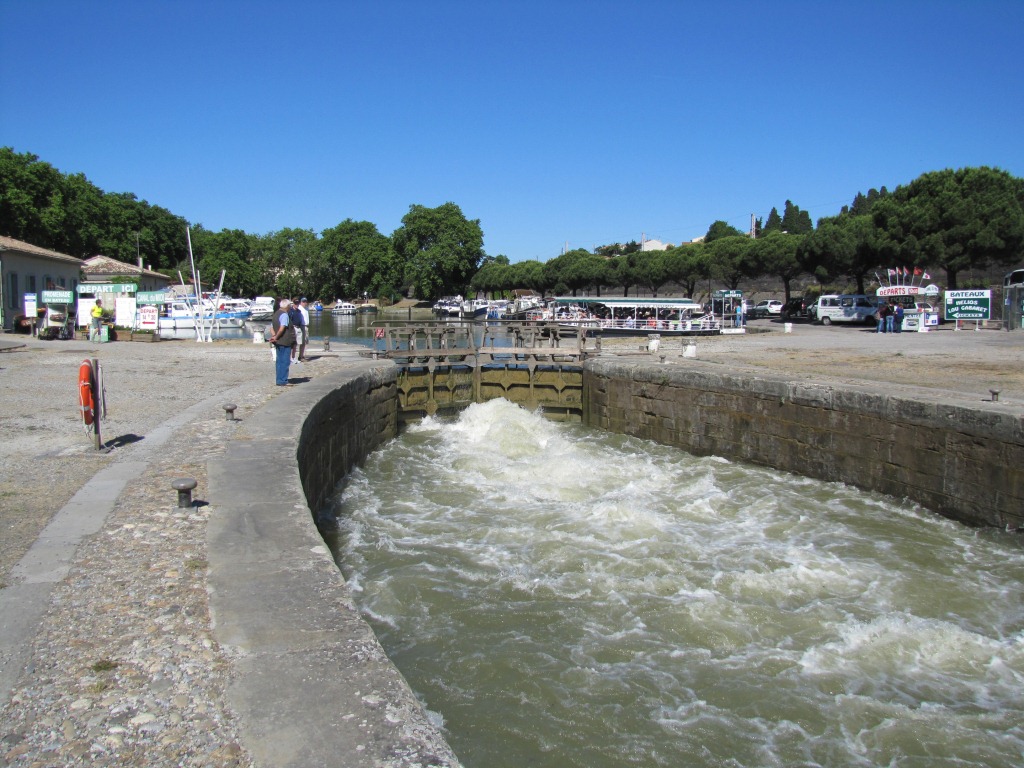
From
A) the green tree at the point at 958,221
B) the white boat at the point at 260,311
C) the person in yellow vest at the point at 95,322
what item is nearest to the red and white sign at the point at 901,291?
the green tree at the point at 958,221

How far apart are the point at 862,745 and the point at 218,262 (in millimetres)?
92166

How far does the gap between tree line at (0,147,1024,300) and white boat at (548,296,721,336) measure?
10.2 meters

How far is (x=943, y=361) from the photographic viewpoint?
16.5m

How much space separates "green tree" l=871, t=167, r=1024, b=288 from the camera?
3462cm

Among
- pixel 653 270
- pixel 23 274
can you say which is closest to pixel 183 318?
pixel 23 274

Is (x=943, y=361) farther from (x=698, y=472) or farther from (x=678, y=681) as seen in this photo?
(x=678, y=681)

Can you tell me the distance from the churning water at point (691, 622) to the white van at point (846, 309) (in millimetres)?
29836

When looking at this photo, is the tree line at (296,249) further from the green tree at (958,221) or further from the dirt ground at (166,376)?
the green tree at (958,221)

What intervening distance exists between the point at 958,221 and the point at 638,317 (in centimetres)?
1471

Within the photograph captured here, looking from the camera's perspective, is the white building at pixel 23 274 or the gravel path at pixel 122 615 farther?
the white building at pixel 23 274

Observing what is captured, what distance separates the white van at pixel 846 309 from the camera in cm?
3697

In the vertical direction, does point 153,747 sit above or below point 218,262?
below

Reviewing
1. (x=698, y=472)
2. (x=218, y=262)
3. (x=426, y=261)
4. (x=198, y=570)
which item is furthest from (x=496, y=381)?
(x=218, y=262)

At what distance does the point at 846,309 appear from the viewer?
37375mm
